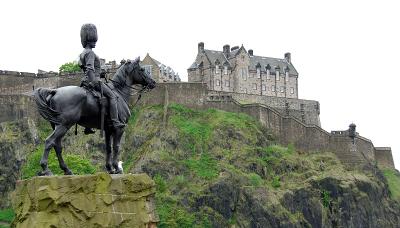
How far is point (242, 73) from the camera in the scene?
87.5 m

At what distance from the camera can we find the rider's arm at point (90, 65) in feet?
47.2

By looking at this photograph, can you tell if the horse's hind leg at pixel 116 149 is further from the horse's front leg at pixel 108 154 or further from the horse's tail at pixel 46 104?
the horse's tail at pixel 46 104

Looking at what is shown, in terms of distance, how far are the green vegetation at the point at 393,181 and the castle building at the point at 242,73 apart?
1779cm

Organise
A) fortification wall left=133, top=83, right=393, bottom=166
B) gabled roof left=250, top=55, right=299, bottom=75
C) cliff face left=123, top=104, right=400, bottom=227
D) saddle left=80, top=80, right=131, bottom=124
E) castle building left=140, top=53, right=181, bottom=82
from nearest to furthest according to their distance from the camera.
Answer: saddle left=80, top=80, right=131, bottom=124
cliff face left=123, top=104, right=400, bottom=227
fortification wall left=133, top=83, right=393, bottom=166
castle building left=140, top=53, right=181, bottom=82
gabled roof left=250, top=55, right=299, bottom=75

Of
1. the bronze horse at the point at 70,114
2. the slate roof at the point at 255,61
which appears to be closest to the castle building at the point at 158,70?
the slate roof at the point at 255,61

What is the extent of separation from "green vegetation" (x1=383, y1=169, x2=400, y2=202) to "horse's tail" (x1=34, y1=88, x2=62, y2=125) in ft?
213

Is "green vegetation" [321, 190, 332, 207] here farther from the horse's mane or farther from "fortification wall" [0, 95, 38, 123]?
the horse's mane

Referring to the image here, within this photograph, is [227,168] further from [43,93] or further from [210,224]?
[43,93]

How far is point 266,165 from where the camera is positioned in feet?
215

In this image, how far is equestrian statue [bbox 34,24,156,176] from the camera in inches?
555

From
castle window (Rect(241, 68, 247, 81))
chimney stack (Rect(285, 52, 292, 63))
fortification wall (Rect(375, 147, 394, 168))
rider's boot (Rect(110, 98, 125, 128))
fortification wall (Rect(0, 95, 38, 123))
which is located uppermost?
chimney stack (Rect(285, 52, 292, 63))

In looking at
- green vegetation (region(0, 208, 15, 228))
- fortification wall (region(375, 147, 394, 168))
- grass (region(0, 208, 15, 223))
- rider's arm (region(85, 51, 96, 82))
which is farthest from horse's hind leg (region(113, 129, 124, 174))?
fortification wall (region(375, 147, 394, 168))

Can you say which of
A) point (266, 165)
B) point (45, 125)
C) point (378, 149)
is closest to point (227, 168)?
point (266, 165)

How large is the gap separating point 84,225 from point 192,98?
5551cm
